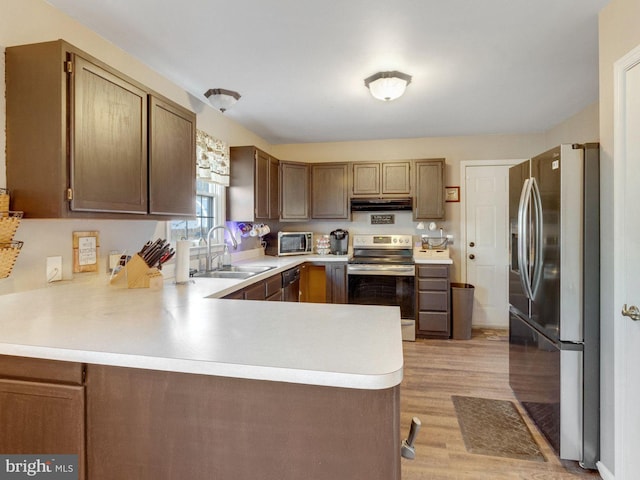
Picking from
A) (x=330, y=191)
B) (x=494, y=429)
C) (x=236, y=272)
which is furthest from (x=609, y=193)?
(x=330, y=191)

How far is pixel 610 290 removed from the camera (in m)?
1.68

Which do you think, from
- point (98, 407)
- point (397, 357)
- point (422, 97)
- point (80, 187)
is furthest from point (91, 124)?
point (422, 97)

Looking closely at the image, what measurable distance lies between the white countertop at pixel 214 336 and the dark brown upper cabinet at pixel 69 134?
1.53 ft

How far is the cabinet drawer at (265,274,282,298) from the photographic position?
2871 millimetres

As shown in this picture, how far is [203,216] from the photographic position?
3.29 metres

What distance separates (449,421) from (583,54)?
259cm

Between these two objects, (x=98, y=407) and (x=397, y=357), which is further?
(x=98, y=407)

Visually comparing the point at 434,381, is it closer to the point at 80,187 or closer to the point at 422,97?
the point at 422,97

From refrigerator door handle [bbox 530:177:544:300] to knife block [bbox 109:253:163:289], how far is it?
2181 mm

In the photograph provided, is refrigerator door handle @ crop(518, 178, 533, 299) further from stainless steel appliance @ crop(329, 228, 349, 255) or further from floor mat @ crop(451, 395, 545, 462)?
stainless steel appliance @ crop(329, 228, 349, 255)

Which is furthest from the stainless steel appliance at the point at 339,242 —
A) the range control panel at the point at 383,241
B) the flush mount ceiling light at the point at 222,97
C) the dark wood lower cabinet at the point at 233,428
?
the dark wood lower cabinet at the point at 233,428

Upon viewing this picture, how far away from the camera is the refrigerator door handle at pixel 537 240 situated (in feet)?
6.44

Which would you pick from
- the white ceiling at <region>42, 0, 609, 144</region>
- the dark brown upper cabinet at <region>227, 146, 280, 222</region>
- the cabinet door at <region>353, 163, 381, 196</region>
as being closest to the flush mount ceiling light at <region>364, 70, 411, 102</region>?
the white ceiling at <region>42, 0, 609, 144</region>

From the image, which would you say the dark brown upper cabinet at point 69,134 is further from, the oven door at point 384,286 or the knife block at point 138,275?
the oven door at point 384,286
